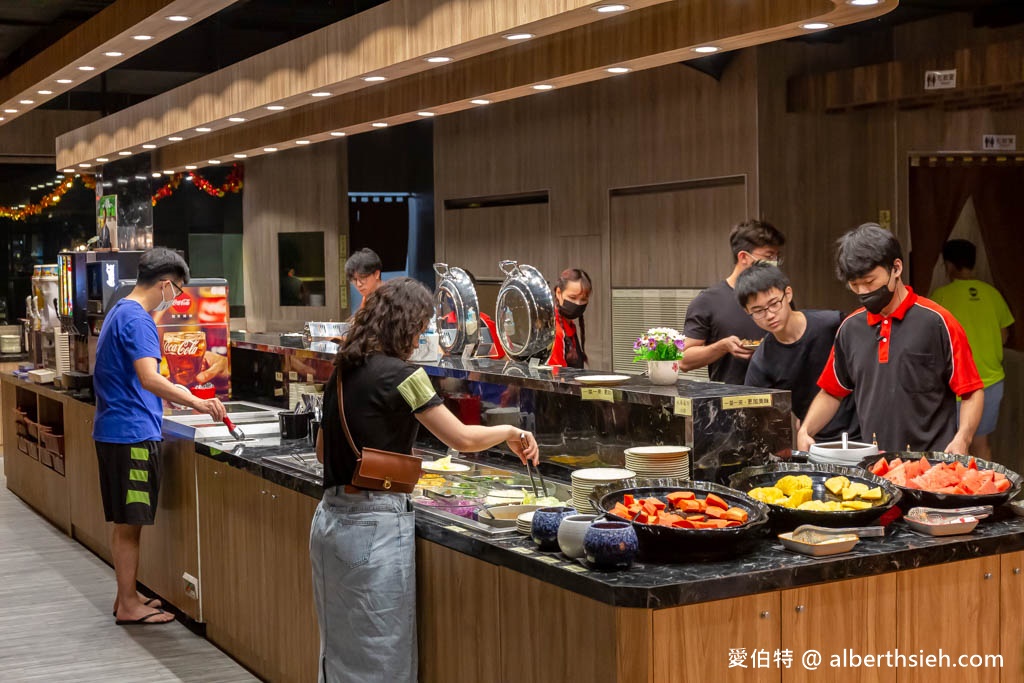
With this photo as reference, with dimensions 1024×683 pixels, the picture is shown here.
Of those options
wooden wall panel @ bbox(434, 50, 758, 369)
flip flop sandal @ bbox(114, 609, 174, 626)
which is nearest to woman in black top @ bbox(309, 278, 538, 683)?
flip flop sandal @ bbox(114, 609, 174, 626)

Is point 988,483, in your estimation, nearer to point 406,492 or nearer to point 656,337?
point 656,337

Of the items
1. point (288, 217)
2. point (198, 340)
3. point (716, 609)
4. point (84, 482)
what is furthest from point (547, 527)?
point (288, 217)

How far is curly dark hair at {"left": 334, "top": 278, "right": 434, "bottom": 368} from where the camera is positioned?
3.36m

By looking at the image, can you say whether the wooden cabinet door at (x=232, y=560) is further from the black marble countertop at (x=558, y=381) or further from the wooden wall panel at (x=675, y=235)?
the wooden wall panel at (x=675, y=235)

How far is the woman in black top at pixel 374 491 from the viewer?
3.33m

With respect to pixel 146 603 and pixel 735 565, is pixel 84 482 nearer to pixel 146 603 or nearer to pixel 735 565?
pixel 146 603

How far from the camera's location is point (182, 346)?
22.0 ft

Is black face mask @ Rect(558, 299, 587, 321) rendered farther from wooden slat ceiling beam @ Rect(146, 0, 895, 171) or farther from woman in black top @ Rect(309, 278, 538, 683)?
woman in black top @ Rect(309, 278, 538, 683)

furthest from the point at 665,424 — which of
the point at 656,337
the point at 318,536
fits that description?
the point at 318,536

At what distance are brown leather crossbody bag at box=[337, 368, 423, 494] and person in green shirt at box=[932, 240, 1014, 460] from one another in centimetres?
455

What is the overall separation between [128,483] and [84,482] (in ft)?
6.12

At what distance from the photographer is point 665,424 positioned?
3.67 meters

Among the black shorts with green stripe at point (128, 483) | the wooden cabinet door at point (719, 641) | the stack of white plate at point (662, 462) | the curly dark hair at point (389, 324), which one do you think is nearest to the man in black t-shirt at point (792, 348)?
the stack of white plate at point (662, 462)

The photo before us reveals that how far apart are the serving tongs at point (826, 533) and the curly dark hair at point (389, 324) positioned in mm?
1203
